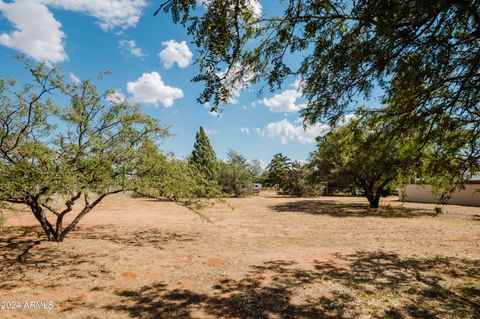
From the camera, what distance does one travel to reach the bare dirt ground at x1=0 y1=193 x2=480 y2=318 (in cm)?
500

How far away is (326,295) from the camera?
557 cm

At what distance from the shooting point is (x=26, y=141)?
764 cm

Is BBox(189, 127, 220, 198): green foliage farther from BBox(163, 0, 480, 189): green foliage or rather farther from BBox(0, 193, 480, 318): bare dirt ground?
BBox(163, 0, 480, 189): green foliage

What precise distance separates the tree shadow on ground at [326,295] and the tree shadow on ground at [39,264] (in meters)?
1.78

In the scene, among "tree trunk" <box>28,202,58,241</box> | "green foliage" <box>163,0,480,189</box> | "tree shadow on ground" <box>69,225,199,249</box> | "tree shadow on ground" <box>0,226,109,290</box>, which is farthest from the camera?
"tree shadow on ground" <box>69,225,199,249</box>

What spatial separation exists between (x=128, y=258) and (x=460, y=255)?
9.39 metres

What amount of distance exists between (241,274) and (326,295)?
197cm

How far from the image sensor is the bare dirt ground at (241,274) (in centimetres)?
500

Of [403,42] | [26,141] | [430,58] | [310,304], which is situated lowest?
[310,304]

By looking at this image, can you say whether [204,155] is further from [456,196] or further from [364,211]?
[456,196]

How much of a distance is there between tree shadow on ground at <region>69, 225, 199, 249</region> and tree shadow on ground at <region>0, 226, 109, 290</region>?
164cm

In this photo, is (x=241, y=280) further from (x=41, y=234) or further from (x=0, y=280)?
(x=41, y=234)

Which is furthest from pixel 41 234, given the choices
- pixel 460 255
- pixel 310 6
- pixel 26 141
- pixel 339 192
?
pixel 339 192

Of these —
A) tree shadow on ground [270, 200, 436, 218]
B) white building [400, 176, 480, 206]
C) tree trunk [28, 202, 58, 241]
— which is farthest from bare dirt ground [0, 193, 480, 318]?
white building [400, 176, 480, 206]
